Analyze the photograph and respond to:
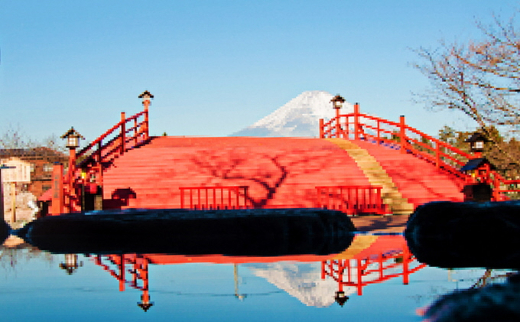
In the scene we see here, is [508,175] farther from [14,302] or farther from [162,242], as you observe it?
[14,302]

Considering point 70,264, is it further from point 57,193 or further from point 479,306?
point 57,193

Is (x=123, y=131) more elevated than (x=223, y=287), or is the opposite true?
(x=123, y=131)

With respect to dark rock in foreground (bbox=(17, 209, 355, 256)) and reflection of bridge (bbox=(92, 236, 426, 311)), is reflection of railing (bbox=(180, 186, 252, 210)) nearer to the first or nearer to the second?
dark rock in foreground (bbox=(17, 209, 355, 256))

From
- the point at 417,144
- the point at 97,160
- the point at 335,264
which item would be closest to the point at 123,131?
the point at 97,160

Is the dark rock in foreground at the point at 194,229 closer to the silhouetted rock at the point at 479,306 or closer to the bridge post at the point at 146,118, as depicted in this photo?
the silhouetted rock at the point at 479,306

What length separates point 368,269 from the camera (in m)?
5.30

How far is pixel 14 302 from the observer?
155 inches

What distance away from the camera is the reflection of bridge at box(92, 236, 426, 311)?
451 cm

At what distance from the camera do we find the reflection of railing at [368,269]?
461 centimetres

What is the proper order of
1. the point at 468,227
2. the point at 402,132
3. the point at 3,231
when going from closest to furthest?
1. the point at 468,227
2. the point at 3,231
3. the point at 402,132

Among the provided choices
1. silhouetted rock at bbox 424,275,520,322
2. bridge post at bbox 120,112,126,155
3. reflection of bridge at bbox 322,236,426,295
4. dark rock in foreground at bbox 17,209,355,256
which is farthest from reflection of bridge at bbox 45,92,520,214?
silhouetted rock at bbox 424,275,520,322

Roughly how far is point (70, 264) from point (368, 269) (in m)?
2.90

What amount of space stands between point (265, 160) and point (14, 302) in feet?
50.6

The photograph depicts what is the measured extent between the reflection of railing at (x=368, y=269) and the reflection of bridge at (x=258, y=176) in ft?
27.9
